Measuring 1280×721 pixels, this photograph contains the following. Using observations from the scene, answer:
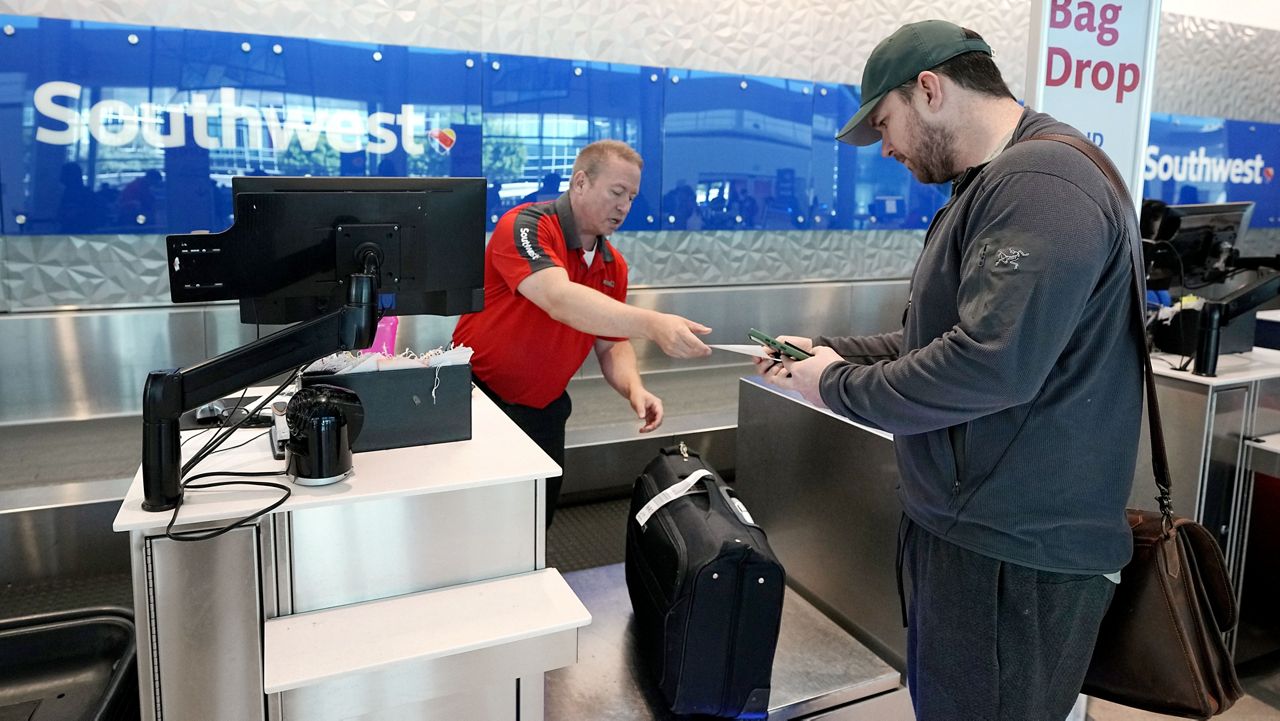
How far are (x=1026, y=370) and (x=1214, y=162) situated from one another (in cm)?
630

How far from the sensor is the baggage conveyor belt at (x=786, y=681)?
233cm

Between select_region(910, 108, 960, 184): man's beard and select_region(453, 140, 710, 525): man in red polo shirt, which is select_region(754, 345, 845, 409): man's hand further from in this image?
select_region(453, 140, 710, 525): man in red polo shirt

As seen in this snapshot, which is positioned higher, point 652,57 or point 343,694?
point 652,57

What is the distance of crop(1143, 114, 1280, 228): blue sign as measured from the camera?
6.05 meters

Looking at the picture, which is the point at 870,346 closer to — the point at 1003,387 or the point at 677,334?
the point at 677,334

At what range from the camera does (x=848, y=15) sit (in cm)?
488

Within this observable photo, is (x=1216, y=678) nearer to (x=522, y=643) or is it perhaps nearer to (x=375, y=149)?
(x=522, y=643)

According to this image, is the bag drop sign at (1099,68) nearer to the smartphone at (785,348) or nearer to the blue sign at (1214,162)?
the smartphone at (785,348)

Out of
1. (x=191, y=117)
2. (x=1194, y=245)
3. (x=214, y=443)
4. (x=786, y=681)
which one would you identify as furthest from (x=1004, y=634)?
(x=191, y=117)

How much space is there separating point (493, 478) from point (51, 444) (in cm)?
250

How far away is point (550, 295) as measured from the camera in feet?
7.66

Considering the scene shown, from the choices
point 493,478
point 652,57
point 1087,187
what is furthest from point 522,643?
point 652,57

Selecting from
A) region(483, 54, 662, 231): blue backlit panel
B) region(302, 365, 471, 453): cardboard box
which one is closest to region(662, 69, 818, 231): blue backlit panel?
region(483, 54, 662, 231): blue backlit panel

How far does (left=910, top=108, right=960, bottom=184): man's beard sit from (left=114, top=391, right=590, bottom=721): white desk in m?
0.91
